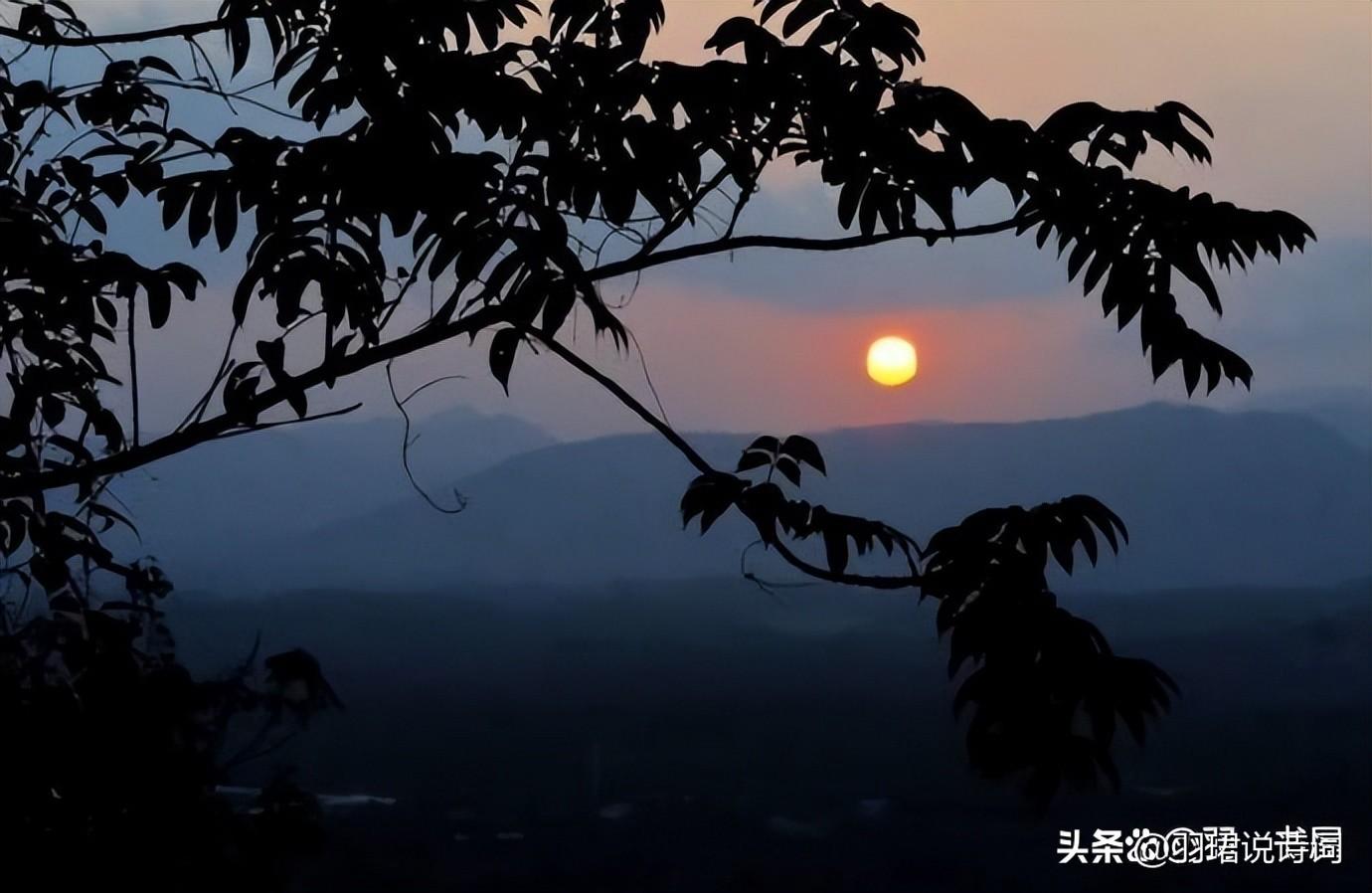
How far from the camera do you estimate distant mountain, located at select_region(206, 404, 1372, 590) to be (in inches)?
144

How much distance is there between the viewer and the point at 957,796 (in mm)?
3496

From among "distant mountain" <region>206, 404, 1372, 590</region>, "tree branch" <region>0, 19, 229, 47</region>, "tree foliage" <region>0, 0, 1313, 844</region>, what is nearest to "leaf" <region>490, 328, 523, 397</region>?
"tree foliage" <region>0, 0, 1313, 844</region>

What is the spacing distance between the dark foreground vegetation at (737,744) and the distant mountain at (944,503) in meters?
0.09

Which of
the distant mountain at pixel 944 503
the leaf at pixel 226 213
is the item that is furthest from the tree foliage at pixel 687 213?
the distant mountain at pixel 944 503

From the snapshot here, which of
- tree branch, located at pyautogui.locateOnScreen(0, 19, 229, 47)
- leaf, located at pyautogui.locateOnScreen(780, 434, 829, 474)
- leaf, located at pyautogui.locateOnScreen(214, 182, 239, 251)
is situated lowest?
leaf, located at pyautogui.locateOnScreen(780, 434, 829, 474)

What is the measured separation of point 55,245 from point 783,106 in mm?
977

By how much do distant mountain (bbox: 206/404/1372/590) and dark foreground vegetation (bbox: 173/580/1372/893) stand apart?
0.09 m

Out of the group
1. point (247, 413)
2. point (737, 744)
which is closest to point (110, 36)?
point (247, 413)

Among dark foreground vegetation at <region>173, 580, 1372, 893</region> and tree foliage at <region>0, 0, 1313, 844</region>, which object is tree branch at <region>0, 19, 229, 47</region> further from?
dark foreground vegetation at <region>173, 580, 1372, 893</region>

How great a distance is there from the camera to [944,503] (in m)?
3.65

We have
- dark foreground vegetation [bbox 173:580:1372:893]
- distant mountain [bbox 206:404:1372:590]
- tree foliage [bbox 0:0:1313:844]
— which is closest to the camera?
tree foliage [bbox 0:0:1313:844]

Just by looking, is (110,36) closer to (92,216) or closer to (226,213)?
(92,216)

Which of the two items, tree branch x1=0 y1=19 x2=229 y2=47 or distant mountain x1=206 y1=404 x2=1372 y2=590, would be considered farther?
distant mountain x1=206 y1=404 x2=1372 y2=590

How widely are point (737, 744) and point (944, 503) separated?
87cm
